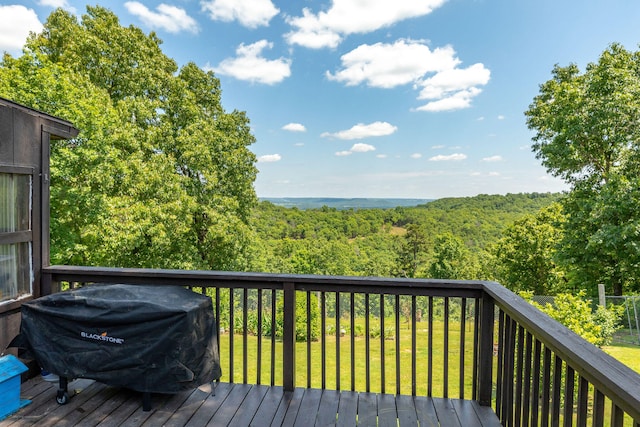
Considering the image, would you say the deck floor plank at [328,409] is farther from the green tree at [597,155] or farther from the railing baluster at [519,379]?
the green tree at [597,155]

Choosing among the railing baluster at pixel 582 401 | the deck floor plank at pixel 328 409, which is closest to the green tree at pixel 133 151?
the deck floor plank at pixel 328 409

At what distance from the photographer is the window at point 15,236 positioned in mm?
2451

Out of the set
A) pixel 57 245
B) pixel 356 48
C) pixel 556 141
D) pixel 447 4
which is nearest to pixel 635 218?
pixel 556 141

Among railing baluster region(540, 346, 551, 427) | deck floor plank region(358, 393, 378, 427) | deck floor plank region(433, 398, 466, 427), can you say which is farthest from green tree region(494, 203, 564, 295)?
railing baluster region(540, 346, 551, 427)

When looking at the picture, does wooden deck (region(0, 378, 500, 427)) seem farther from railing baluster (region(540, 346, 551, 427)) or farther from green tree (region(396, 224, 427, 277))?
green tree (region(396, 224, 427, 277))

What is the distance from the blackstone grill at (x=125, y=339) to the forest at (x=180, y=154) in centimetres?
765

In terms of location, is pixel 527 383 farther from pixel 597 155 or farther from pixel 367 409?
pixel 597 155

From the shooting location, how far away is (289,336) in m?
2.44

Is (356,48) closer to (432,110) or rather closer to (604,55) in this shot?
(432,110)

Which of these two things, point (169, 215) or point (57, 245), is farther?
point (169, 215)

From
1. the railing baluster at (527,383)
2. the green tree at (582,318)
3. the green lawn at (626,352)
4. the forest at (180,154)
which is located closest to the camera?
the railing baluster at (527,383)

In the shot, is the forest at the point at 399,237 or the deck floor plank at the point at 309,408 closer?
the deck floor plank at the point at 309,408

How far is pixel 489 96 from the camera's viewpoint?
2848cm

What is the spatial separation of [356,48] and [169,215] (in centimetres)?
1913
